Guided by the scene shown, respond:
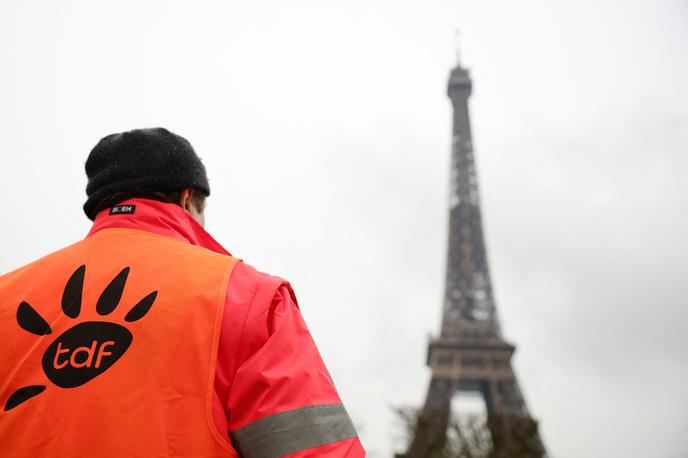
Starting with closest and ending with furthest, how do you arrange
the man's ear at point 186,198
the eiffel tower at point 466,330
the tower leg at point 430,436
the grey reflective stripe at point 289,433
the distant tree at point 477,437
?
the grey reflective stripe at point 289,433
the man's ear at point 186,198
the distant tree at point 477,437
the tower leg at point 430,436
the eiffel tower at point 466,330

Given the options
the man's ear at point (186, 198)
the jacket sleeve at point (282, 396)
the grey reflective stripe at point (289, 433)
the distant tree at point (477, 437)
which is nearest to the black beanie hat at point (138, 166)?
the man's ear at point (186, 198)

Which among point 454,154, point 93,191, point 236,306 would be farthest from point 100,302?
point 454,154

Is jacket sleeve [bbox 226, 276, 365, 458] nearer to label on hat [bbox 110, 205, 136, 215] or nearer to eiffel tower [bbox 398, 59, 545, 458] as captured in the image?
label on hat [bbox 110, 205, 136, 215]

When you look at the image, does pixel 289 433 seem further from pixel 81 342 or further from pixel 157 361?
pixel 81 342

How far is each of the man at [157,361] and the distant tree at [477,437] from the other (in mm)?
19396

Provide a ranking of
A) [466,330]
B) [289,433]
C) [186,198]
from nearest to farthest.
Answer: [289,433], [186,198], [466,330]

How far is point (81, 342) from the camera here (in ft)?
5.36

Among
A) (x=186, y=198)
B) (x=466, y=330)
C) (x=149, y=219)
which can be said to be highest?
(x=466, y=330)

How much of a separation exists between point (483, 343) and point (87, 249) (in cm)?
3764

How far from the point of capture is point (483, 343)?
124 feet

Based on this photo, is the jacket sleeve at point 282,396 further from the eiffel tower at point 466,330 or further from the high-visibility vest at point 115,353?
the eiffel tower at point 466,330

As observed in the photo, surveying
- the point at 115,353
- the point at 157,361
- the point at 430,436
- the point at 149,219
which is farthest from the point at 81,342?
the point at 430,436

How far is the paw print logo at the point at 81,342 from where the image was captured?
5.18 feet

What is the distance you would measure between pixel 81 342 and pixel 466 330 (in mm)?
40123
